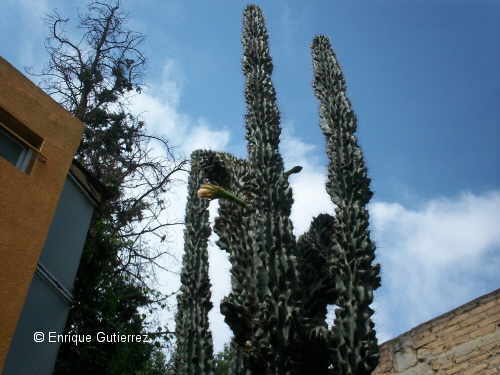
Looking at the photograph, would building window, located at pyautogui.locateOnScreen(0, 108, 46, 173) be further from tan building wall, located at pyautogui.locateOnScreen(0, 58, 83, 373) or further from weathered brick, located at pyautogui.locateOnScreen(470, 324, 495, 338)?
weathered brick, located at pyautogui.locateOnScreen(470, 324, 495, 338)

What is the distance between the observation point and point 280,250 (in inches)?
169

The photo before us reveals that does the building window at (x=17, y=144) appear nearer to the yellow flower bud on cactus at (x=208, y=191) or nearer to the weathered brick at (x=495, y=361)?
the yellow flower bud on cactus at (x=208, y=191)

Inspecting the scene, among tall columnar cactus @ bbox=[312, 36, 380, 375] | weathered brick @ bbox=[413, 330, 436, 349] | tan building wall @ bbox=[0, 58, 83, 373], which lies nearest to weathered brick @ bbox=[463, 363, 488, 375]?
weathered brick @ bbox=[413, 330, 436, 349]

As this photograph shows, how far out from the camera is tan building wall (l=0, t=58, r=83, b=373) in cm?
489

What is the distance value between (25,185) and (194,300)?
96.2 inches

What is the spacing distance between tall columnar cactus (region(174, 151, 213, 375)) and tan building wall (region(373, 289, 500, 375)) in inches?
161

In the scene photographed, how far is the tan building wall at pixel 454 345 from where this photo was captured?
6.65 meters

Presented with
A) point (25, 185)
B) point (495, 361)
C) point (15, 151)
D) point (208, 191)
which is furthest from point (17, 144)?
point (495, 361)

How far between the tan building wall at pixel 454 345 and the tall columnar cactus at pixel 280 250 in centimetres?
271

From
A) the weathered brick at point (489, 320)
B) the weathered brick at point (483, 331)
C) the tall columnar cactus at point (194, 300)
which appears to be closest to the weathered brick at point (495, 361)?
the weathered brick at point (483, 331)

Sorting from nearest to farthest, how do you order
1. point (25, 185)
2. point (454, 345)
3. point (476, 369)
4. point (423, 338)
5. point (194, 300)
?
1. point (194, 300)
2. point (25, 185)
3. point (476, 369)
4. point (454, 345)
5. point (423, 338)

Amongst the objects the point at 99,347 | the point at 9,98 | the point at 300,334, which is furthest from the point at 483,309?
Result: the point at 9,98

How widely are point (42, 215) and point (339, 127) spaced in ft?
12.0

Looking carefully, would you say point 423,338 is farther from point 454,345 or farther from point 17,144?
point 17,144
